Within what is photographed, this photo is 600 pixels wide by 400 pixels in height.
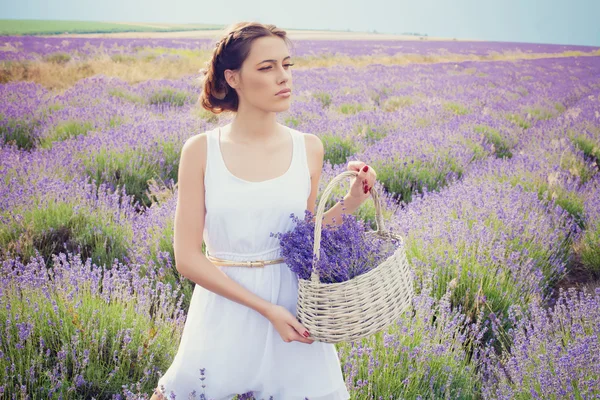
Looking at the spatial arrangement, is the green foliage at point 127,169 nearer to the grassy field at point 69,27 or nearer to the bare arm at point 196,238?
the bare arm at point 196,238

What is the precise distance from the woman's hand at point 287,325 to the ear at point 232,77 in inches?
30.7

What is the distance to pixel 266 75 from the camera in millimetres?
1559

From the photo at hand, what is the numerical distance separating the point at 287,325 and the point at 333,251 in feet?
0.88

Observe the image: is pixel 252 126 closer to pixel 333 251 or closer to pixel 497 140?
pixel 333 251

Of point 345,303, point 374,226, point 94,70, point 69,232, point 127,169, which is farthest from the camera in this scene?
point 94,70

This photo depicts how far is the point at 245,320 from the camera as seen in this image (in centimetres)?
158

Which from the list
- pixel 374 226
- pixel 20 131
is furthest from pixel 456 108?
pixel 20 131

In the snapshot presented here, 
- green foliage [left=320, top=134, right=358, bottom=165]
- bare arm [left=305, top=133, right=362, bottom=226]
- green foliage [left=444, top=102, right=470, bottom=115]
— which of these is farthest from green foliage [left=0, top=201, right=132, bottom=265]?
green foliage [left=444, top=102, right=470, bottom=115]

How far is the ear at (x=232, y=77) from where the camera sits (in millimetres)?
1643

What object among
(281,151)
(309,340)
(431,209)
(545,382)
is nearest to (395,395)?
(545,382)

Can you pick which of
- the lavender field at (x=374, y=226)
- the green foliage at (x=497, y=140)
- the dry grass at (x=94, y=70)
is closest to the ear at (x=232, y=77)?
the lavender field at (x=374, y=226)

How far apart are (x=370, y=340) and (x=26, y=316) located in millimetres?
1435

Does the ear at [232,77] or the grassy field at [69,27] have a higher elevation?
the grassy field at [69,27]

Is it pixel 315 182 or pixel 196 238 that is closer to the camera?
pixel 196 238
